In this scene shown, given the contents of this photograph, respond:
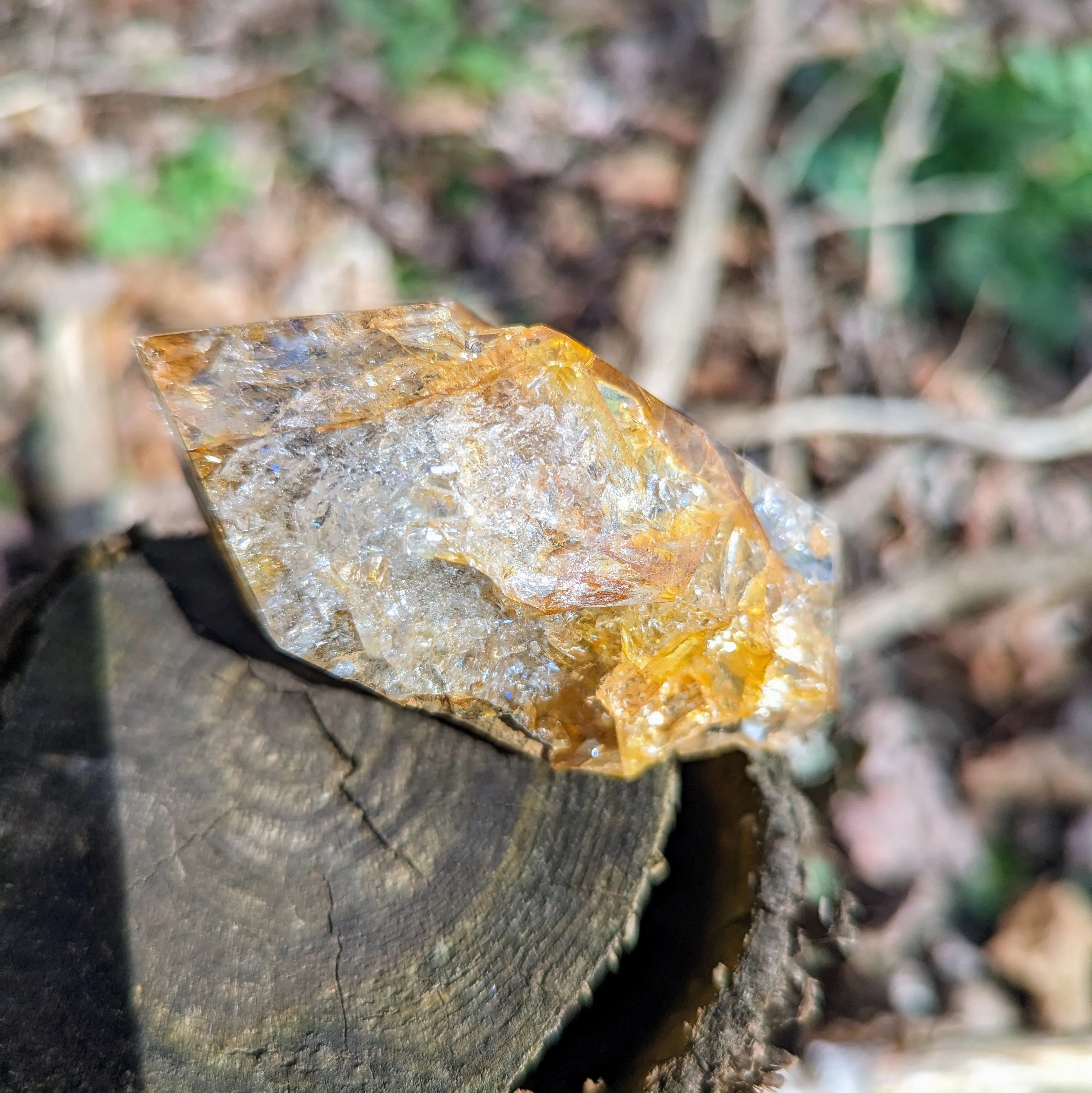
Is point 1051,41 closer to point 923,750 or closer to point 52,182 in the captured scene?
point 923,750

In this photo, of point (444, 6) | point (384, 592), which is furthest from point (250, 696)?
point (444, 6)

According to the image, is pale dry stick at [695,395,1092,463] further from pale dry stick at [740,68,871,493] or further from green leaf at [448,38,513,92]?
green leaf at [448,38,513,92]

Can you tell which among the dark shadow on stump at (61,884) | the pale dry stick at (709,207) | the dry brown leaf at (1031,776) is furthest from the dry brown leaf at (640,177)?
the dark shadow on stump at (61,884)

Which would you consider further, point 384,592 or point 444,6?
point 444,6

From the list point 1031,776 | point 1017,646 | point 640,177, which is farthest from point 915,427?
point 640,177

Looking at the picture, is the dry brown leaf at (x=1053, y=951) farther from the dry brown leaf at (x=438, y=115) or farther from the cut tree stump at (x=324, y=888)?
the dry brown leaf at (x=438, y=115)

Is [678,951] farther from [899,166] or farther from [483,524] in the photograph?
[899,166]
